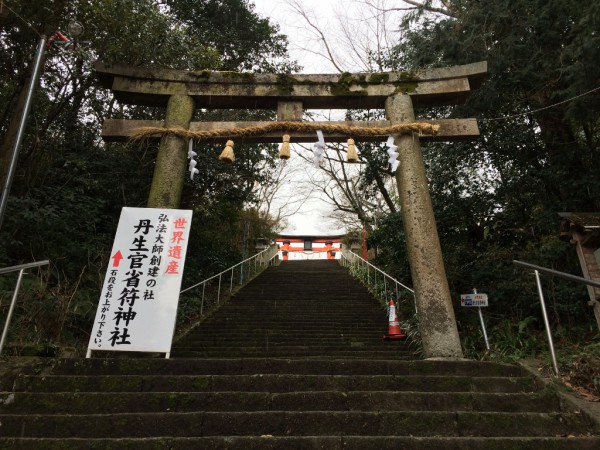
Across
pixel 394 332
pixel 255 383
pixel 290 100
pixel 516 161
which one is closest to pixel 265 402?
pixel 255 383

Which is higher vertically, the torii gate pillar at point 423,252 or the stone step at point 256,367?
the torii gate pillar at point 423,252

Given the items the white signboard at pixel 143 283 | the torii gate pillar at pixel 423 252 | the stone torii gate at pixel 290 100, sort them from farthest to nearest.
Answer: the stone torii gate at pixel 290 100 → the torii gate pillar at pixel 423 252 → the white signboard at pixel 143 283

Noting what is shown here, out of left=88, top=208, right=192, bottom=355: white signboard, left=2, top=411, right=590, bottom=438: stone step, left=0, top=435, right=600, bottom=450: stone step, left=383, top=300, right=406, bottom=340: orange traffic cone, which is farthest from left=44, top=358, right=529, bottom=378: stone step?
left=383, top=300, right=406, bottom=340: orange traffic cone

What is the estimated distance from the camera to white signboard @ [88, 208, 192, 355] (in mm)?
4016

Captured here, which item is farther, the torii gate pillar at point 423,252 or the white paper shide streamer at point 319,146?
the white paper shide streamer at point 319,146

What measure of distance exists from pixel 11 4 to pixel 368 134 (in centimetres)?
584

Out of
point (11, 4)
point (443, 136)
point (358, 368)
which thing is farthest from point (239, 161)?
point (358, 368)

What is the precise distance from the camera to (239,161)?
10.1 meters

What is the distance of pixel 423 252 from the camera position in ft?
15.2

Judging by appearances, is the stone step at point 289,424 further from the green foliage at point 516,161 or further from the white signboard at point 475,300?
the white signboard at point 475,300

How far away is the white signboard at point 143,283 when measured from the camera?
13.2 ft

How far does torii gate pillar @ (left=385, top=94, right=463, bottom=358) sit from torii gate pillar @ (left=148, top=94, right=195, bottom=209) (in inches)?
113

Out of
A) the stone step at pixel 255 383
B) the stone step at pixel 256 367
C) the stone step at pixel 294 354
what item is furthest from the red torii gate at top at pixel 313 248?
the stone step at pixel 255 383

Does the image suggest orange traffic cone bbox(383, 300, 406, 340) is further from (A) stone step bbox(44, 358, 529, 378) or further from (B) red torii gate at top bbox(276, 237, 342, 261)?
(B) red torii gate at top bbox(276, 237, 342, 261)
